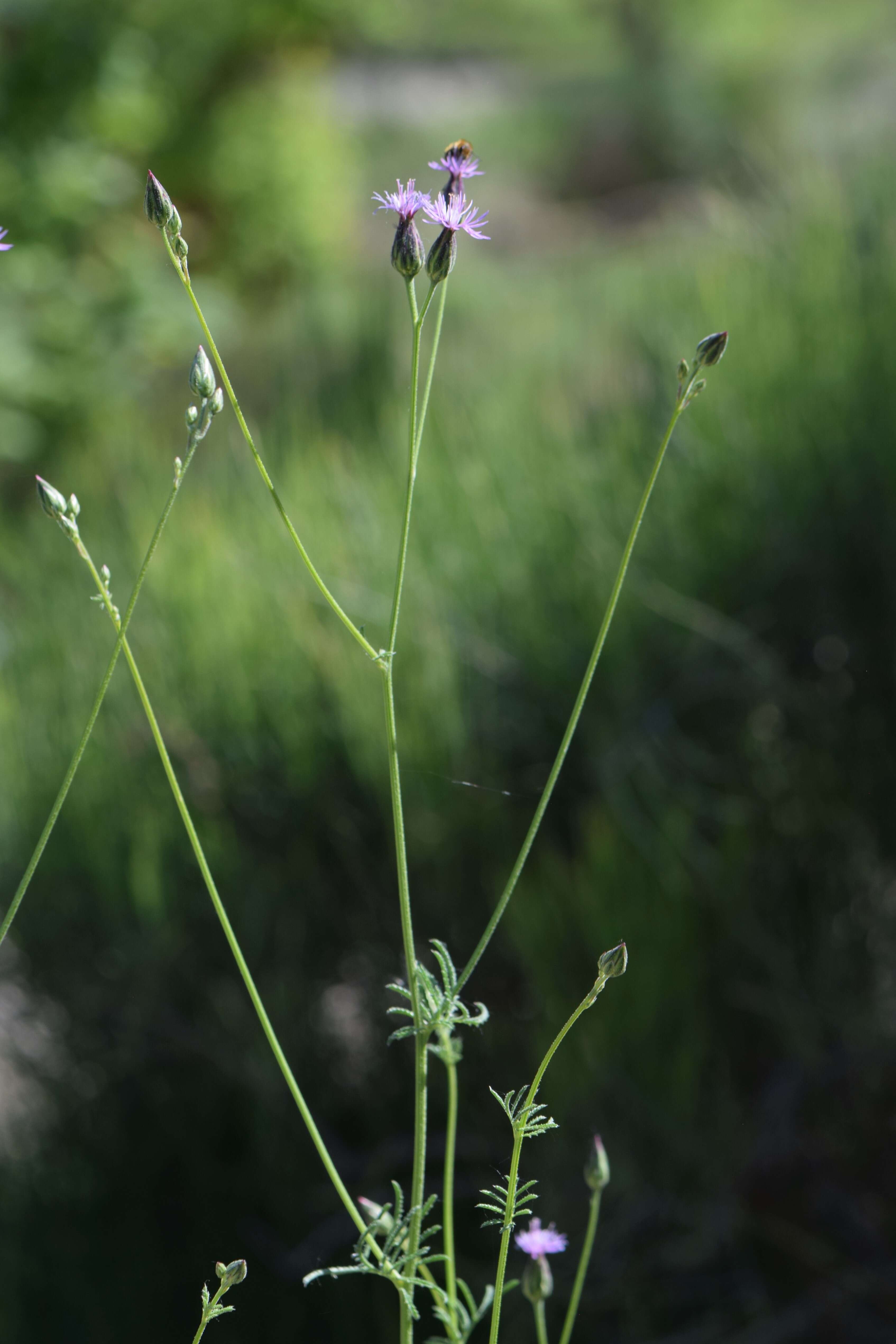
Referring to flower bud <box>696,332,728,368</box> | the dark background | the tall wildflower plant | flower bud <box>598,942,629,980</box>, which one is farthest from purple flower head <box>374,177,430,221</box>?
the dark background

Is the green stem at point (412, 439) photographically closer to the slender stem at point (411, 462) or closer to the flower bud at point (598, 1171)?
the slender stem at point (411, 462)

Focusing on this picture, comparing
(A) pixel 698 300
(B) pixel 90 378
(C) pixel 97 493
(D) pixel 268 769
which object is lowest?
(D) pixel 268 769

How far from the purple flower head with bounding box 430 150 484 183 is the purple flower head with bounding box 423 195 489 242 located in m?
0.03

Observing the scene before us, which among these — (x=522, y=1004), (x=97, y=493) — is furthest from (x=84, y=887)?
(x=97, y=493)

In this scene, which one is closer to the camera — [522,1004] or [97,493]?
[522,1004]

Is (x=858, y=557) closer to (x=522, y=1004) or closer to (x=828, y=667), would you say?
(x=828, y=667)

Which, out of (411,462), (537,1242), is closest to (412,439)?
(411,462)

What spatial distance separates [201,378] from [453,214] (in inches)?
4.7

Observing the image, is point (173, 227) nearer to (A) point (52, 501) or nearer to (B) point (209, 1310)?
(A) point (52, 501)

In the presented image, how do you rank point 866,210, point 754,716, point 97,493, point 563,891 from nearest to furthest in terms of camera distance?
point 563,891, point 754,716, point 866,210, point 97,493

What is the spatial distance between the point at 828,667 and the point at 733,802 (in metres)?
0.18

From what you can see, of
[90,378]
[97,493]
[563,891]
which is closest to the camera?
[563,891]

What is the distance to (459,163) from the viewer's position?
0.48 metres

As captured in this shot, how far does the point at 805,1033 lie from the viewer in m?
1.00
